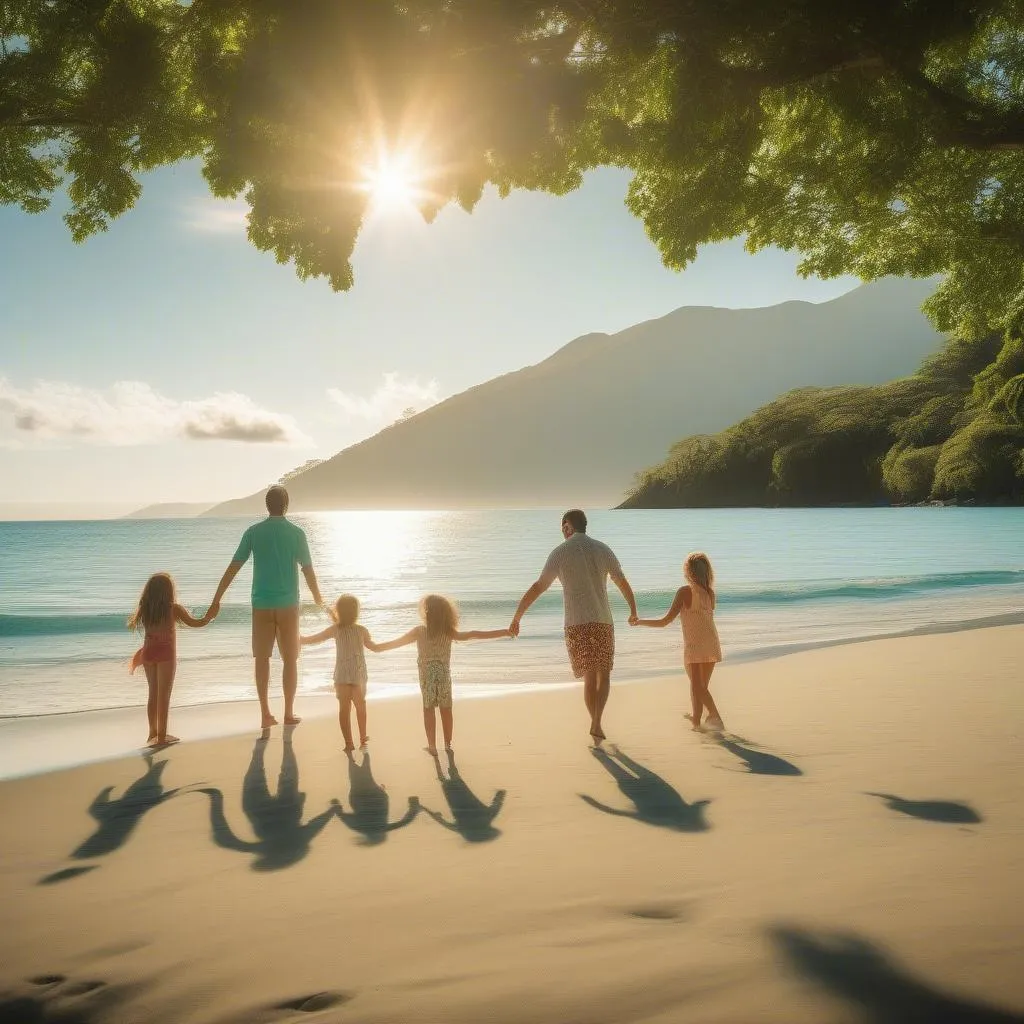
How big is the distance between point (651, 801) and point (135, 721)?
21.8 feet

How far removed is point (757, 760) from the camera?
6770 millimetres

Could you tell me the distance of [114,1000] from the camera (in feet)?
10.5

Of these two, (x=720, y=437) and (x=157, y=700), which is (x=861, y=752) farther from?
(x=720, y=437)

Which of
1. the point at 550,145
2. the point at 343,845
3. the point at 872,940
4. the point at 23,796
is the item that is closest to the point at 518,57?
the point at 550,145

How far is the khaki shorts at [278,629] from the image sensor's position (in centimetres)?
Answer: 848

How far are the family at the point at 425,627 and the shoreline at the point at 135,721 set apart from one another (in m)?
0.60

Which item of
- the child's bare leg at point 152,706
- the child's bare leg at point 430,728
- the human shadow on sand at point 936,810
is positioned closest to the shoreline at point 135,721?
the child's bare leg at point 152,706

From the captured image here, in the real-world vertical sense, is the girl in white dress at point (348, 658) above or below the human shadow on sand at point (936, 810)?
above

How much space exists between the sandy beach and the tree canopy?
3751 millimetres

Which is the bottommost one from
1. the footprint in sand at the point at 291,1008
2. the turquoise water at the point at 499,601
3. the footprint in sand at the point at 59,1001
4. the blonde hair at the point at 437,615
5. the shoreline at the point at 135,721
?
the turquoise water at the point at 499,601

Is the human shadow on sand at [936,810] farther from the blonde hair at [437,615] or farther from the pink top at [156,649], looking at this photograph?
the pink top at [156,649]

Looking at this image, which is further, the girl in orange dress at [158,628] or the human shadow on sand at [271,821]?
the girl in orange dress at [158,628]

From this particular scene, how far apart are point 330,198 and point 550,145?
1778mm

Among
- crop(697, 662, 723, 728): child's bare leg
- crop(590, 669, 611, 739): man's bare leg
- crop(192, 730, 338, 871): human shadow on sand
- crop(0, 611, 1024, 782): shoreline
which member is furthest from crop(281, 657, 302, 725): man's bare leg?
crop(697, 662, 723, 728): child's bare leg
